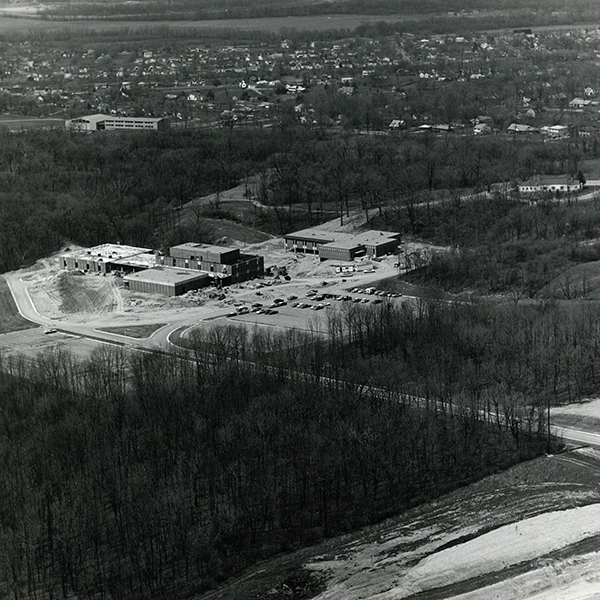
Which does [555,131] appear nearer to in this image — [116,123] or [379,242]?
[379,242]

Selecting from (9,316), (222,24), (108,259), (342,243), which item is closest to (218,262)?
(108,259)

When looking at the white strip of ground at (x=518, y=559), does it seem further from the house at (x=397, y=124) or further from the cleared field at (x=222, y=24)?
the cleared field at (x=222, y=24)

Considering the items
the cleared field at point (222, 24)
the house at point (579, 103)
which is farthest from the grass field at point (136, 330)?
the cleared field at point (222, 24)

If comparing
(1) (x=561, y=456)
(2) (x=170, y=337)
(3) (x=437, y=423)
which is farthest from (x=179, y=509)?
(2) (x=170, y=337)

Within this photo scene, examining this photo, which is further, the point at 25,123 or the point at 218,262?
the point at 25,123

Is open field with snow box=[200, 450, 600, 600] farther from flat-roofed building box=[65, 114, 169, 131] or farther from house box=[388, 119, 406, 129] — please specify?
flat-roofed building box=[65, 114, 169, 131]

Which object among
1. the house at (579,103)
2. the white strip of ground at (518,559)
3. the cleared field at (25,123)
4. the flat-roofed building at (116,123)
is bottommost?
the white strip of ground at (518,559)

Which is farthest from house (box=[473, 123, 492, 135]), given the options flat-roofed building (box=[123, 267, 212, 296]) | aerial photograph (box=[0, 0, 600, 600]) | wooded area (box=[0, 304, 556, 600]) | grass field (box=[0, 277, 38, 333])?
wooded area (box=[0, 304, 556, 600])
